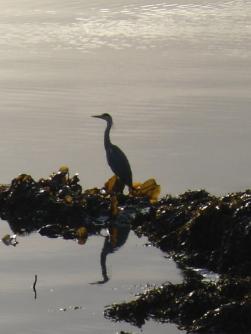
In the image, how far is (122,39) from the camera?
22516 millimetres

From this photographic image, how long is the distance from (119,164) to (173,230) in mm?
2012

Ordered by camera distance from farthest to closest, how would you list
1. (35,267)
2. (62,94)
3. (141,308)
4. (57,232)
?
(62,94), (57,232), (35,267), (141,308)

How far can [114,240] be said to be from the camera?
1123cm

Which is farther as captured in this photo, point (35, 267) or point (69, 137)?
point (69, 137)

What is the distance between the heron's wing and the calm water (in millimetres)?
533

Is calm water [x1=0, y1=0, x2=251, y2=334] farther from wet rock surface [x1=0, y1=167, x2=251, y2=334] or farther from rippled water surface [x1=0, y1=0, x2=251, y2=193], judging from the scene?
wet rock surface [x1=0, y1=167, x2=251, y2=334]

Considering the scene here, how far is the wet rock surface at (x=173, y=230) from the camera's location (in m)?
8.56

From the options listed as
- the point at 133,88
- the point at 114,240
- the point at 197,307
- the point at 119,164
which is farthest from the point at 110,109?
the point at 197,307

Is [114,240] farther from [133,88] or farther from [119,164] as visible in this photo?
[133,88]

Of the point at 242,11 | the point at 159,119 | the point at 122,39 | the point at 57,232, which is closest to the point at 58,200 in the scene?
the point at 57,232

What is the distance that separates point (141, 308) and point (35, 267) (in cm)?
173

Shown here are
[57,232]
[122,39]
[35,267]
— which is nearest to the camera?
[35,267]

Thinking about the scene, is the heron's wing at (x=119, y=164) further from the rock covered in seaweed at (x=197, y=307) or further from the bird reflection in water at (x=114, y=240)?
the rock covered in seaweed at (x=197, y=307)

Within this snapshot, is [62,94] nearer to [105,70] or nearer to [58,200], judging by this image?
[105,70]
